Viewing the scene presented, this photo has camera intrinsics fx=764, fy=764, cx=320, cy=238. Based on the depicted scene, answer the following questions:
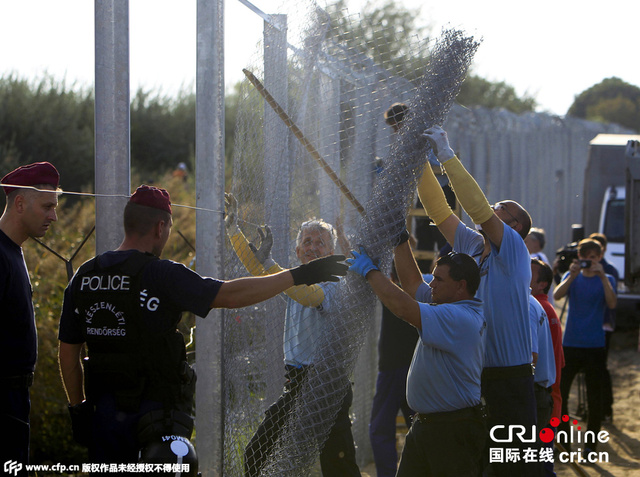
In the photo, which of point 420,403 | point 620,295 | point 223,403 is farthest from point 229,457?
point 620,295

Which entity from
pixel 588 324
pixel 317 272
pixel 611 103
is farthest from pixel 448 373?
pixel 611 103

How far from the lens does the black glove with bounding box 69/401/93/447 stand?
301cm

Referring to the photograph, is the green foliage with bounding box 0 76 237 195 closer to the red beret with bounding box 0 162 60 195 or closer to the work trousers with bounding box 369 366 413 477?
the work trousers with bounding box 369 366 413 477

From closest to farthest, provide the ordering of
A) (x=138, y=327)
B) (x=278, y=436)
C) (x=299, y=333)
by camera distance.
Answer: (x=138, y=327), (x=278, y=436), (x=299, y=333)

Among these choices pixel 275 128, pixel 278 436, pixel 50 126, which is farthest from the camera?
pixel 50 126

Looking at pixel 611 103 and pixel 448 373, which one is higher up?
pixel 611 103

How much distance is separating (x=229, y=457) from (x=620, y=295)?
27.9 feet

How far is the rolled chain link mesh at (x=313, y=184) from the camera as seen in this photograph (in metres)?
3.28

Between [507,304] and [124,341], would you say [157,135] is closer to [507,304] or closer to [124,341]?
[507,304]

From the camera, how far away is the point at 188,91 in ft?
83.6

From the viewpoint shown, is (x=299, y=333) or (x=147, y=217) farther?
(x=299, y=333)

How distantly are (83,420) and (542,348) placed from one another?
2.80 metres

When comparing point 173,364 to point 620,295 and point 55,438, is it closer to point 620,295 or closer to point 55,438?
point 55,438

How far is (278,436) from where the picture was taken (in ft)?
12.0
